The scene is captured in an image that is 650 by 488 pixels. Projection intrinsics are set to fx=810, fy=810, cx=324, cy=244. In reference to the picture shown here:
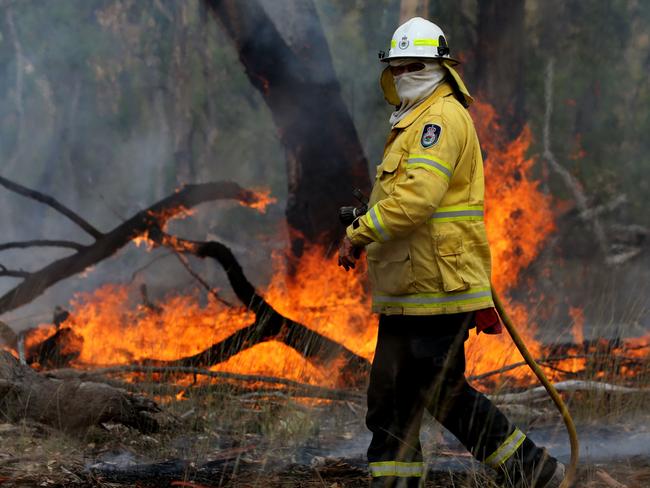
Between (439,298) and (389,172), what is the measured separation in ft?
1.61

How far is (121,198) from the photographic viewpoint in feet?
33.3

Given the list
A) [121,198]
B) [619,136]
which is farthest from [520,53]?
[121,198]

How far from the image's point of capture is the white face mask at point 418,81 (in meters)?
3.06

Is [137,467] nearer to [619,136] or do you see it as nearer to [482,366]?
[482,366]

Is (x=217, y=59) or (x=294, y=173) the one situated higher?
(x=217, y=59)

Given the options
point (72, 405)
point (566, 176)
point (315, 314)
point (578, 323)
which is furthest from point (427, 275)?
point (566, 176)

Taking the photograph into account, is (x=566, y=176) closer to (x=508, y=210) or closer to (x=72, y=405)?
(x=508, y=210)

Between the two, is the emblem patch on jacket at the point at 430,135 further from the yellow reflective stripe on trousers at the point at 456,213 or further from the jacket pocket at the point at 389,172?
the yellow reflective stripe on trousers at the point at 456,213

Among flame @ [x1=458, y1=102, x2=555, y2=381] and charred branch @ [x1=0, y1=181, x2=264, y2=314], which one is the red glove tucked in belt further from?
charred branch @ [x1=0, y1=181, x2=264, y2=314]

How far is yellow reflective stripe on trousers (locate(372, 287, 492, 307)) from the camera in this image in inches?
114

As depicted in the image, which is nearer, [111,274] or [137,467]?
[137,467]

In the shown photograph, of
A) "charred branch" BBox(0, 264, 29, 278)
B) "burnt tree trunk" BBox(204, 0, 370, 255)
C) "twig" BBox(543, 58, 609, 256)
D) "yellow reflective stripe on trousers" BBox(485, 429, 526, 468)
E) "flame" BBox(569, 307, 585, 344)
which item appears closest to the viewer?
"yellow reflective stripe on trousers" BBox(485, 429, 526, 468)

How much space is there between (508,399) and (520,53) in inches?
171

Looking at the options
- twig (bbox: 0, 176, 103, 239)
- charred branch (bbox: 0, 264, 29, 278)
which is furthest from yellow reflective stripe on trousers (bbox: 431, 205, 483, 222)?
charred branch (bbox: 0, 264, 29, 278)
